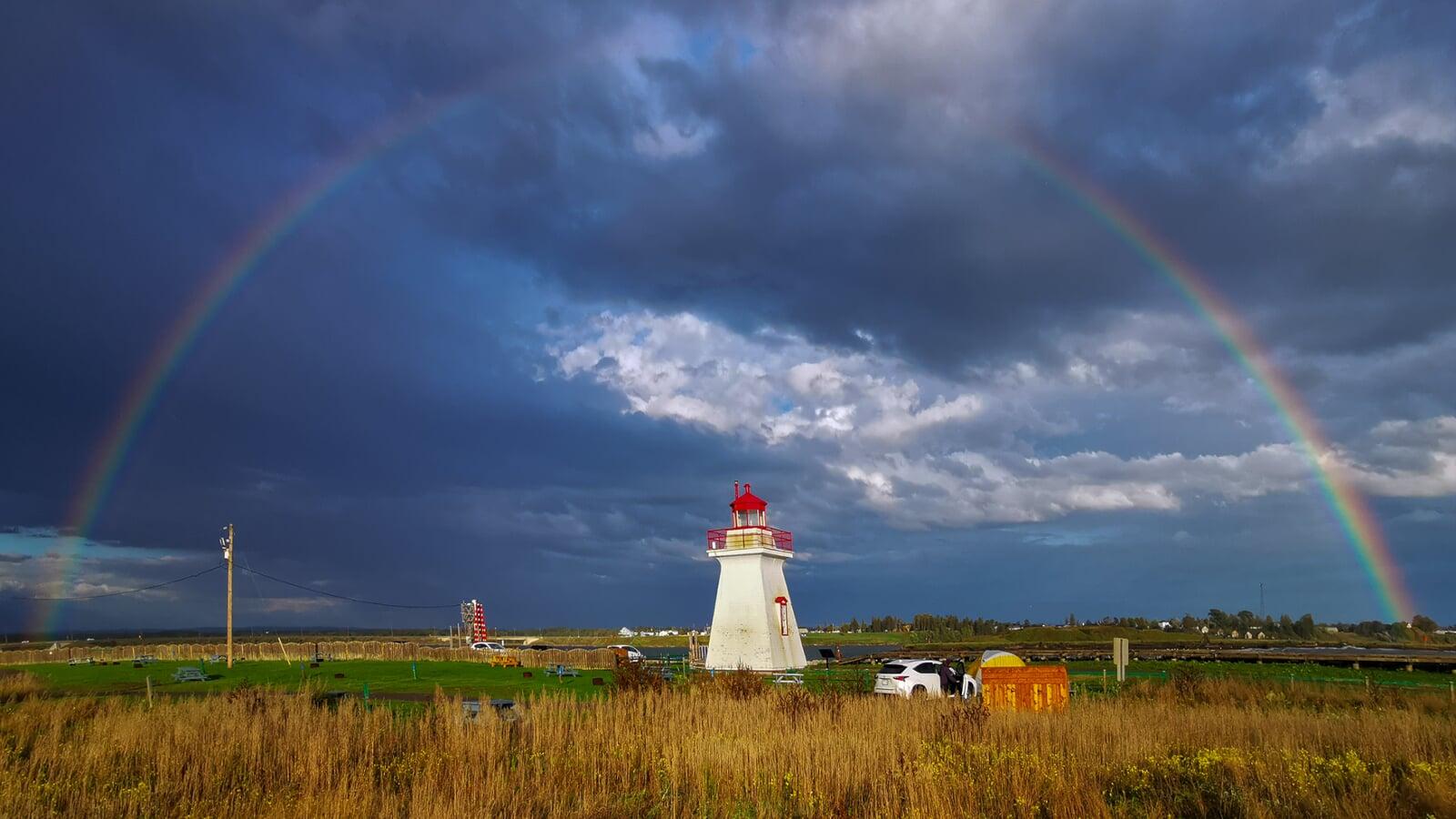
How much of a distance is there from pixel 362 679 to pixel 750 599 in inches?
737

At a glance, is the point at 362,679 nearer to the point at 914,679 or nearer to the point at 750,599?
the point at 750,599

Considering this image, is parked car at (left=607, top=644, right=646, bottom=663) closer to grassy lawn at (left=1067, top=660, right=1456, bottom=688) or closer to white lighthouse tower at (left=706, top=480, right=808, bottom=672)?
white lighthouse tower at (left=706, top=480, right=808, bottom=672)

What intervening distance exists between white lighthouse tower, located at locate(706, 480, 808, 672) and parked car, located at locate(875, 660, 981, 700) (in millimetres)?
13659

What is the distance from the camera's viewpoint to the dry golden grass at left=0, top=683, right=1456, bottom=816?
10367 millimetres

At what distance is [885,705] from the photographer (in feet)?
57.2

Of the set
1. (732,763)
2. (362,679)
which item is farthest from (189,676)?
(732,763)

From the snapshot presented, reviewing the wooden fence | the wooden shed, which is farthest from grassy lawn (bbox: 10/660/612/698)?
the wooden shed

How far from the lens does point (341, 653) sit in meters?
68.8

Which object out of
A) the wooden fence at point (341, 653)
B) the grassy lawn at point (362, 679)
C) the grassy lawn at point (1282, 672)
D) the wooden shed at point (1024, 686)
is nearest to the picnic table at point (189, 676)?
the grassy lawn at point (362, 679)

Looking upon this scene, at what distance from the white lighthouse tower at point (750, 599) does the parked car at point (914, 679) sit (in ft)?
44.8

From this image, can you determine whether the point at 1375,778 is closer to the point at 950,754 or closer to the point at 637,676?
the point at 950,754

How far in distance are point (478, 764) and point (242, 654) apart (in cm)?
6871

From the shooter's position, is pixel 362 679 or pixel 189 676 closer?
pixel 362 679

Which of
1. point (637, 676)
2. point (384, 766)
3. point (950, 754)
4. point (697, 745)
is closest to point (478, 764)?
point (384, 766)
